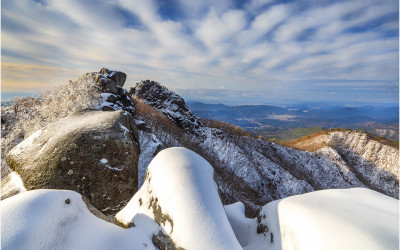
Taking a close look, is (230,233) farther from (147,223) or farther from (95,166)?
(95,166)

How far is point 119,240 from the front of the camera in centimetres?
461

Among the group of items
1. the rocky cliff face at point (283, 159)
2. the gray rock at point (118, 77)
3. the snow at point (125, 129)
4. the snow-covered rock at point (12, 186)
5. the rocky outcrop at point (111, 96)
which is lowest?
the rocky cliff face at point (283, 159)

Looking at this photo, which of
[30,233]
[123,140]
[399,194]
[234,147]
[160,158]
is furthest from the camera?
[399,194]

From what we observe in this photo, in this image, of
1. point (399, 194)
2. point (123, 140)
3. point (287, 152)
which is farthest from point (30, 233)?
point (399, 194)

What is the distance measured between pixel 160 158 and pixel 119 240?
3.11 meters

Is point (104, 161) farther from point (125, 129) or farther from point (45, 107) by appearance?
point (45, 107)

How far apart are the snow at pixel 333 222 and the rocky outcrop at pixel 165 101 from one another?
3717cm

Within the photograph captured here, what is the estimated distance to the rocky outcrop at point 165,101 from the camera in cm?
4443

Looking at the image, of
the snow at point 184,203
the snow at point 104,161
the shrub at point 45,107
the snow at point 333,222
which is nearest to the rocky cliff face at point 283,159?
the shrub at point 45,107

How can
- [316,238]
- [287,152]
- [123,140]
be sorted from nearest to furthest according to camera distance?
[316,238] < [123,140] < [287,152]

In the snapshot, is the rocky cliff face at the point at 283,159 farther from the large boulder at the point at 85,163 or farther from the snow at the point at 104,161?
the snow at the point at 104,161

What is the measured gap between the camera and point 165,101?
49656mm

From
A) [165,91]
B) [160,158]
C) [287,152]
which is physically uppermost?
[165,91]

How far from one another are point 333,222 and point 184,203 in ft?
13.2
